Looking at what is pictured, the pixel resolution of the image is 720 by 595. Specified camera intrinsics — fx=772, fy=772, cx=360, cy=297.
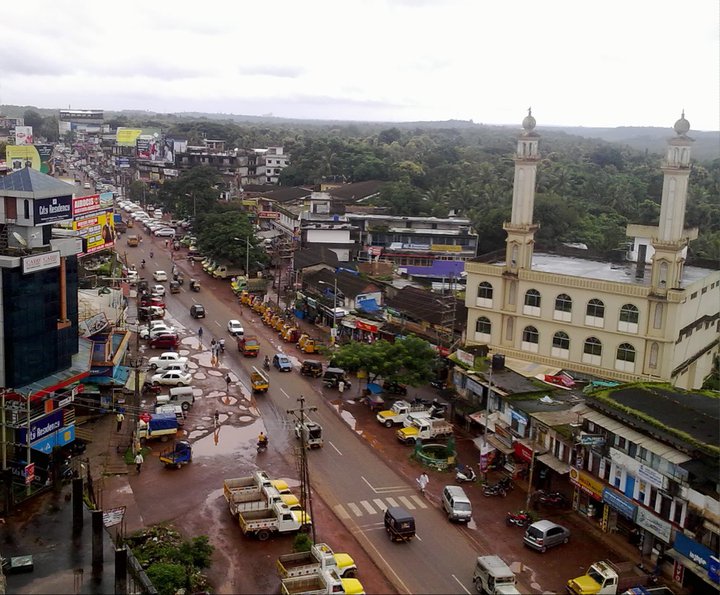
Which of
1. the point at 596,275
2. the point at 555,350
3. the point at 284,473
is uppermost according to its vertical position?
the point at 596,275

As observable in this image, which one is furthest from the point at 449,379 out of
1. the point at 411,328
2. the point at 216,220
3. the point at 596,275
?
the point at 216,220

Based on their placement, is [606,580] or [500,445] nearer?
[606,580]

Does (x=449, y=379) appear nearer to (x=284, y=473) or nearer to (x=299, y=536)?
(x=284, y=473)

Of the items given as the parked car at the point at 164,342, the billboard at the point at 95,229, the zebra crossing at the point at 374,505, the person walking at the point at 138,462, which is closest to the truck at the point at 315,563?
the zebra crossing at the point at 374,505

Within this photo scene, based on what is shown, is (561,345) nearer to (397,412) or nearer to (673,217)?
(673,217)

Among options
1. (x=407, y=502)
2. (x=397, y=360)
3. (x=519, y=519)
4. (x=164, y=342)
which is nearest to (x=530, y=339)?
(x=397, y=360)

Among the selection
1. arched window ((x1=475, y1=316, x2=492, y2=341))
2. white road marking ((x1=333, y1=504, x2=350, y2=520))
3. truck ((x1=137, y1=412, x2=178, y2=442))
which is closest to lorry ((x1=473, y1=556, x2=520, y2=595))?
white road marking ((x1=333, y1=504, x2=350, y2=520))

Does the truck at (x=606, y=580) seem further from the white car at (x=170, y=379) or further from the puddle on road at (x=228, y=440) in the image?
the white car at (x=170, y=379)
